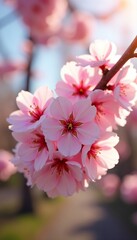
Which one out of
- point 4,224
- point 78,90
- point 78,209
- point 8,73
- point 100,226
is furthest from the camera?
point 78,209

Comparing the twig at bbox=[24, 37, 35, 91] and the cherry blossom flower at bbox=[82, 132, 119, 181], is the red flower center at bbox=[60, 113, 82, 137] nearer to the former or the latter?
the cherry blossom flower at bbox=[82, 132, 119, 181]

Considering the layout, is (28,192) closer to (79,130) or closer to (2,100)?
(79,130)

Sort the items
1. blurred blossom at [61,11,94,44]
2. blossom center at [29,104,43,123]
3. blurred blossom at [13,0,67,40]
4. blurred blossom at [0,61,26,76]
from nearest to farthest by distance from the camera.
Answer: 1. blossom center at [29,104,43,123]
2. blurred blossom at [13,0,67,40]
3. blurred blossom at [61,11,94,44]
4. blurred blossom at [0,61,26,76]

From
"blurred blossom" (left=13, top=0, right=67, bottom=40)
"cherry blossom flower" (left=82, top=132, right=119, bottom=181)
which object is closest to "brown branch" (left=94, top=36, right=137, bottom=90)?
"cherry blossom flower" (left=82, top=132, right=119, bottom=181)

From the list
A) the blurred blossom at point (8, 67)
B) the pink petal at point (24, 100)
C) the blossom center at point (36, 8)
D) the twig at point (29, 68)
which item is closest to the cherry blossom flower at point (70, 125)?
the pink petal at point (24, 100)

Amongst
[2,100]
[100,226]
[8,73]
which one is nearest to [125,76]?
[8,73]

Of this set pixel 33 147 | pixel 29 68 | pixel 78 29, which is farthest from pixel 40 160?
pixel 29 68
